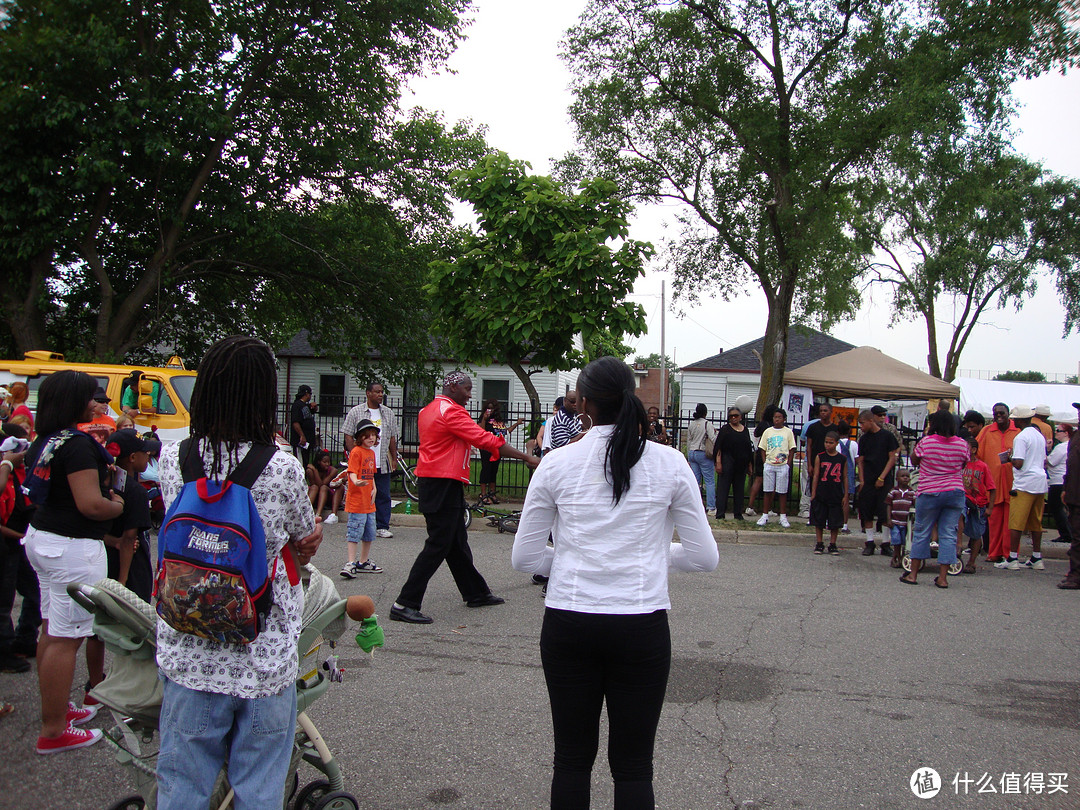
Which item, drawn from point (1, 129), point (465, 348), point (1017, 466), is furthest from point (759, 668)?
point (1, 129)

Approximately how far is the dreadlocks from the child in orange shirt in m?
5.71

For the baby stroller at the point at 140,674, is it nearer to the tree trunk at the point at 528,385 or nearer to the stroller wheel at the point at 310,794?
the stroller wheel at the point at 310,794

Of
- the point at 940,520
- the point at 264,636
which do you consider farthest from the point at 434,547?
the point at 940,520

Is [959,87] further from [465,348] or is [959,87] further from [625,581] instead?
[625,581]

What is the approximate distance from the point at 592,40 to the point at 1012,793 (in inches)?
678

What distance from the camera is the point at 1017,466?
9664 mm

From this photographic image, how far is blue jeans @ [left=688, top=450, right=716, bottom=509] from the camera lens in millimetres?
13055

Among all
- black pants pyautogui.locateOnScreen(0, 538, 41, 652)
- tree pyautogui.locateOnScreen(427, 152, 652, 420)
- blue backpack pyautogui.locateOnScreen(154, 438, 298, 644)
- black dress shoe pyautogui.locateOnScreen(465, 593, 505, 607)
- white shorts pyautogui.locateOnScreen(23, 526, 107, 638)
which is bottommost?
black dress shoe pyautogui.locateOnScreen(465, 593, 505, 607)

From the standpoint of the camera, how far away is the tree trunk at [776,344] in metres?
16.9

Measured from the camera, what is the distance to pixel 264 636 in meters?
2.28

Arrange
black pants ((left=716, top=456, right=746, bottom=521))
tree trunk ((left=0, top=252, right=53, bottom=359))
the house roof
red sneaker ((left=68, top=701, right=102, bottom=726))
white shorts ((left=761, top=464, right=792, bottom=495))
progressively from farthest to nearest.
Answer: the house roof, tree trunk ((left=0, top=252, right=53, bottom=359)), black pants ((left=716, top=456, right=746, bottom=521)), white shorts ((left=761, top=464, right=792, bottom=495)), red sneaker ((left=68, top=701, right=102, bottom=726))

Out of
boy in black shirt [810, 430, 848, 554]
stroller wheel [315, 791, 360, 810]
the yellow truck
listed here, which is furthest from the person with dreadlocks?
the yellow truck

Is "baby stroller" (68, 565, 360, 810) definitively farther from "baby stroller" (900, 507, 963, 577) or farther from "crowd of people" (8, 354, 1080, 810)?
"baby stroller" (900, 507, 963, 577)

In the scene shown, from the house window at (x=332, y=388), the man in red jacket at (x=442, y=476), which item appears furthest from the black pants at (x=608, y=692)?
the house window at (x=332, y=388)
